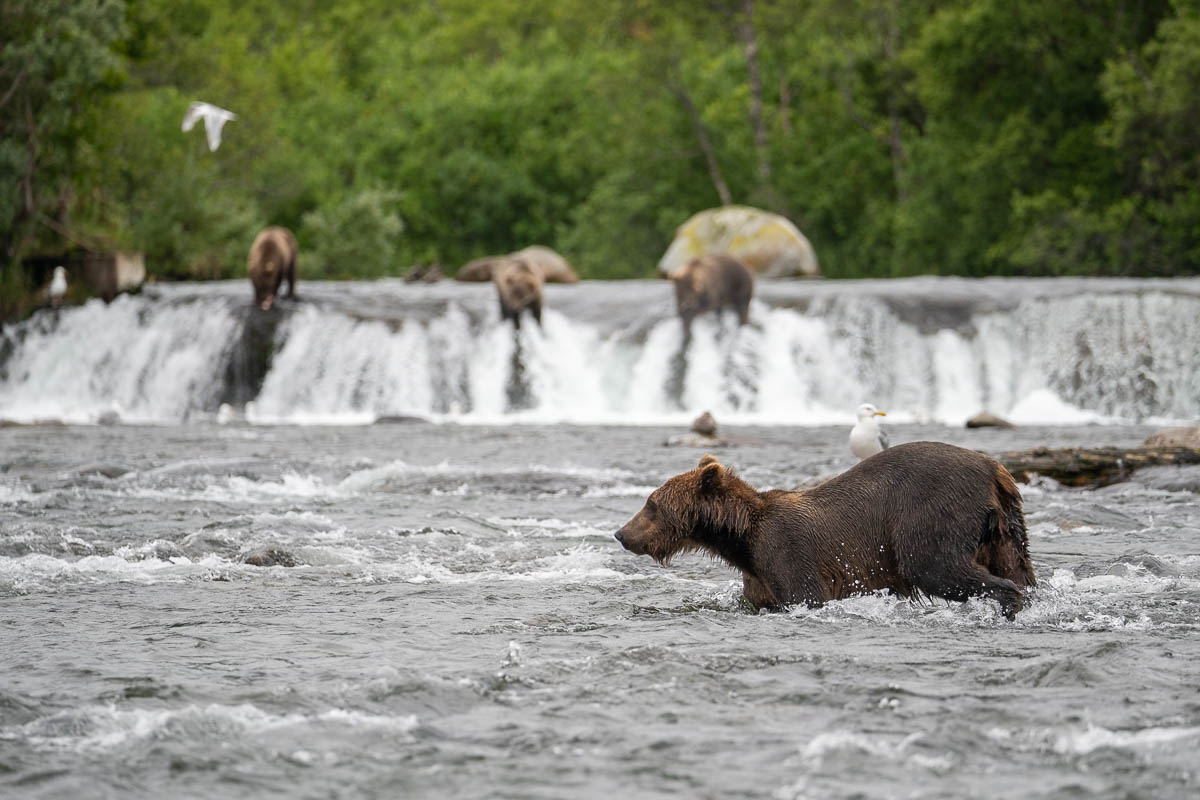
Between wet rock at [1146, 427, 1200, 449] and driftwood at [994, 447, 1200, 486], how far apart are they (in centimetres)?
128

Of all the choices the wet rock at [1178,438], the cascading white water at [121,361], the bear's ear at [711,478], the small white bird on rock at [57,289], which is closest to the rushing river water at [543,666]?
the bear's ear at [711,478]

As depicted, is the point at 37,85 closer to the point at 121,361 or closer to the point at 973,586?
the point at 121,361

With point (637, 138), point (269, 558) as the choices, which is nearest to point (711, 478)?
point (269, 558)

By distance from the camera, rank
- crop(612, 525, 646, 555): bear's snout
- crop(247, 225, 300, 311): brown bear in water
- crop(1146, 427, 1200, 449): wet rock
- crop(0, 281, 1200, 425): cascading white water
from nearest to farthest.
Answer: crop(612, 525, 646, 555): bear's snout < crop(1146, 427, 1200, 449): wet rock < crop(0, 281, 1200, 425): cascading white water < crop(247, 225, 300, 311): brown bear in water

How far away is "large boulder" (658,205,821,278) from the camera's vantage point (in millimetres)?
35438

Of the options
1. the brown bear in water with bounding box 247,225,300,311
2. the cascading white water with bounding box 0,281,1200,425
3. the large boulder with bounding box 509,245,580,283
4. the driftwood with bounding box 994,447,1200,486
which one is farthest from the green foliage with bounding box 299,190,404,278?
the driftwood with bounding box 994,447,1200,486

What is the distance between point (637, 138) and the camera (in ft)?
151

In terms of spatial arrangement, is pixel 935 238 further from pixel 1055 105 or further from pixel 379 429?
pixel 379 429

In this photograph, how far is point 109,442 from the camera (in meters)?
19.2

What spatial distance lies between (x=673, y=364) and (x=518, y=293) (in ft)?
9.18

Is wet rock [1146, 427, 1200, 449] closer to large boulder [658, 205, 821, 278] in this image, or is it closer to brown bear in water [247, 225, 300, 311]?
brown bear in water [247, 225, 300, 311]

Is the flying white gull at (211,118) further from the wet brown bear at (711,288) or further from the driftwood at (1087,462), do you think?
the driftwood at (1087,462)

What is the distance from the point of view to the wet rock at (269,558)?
9703 millimetres

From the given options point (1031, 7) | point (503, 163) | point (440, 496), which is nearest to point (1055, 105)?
Result: point (1031, 7)
